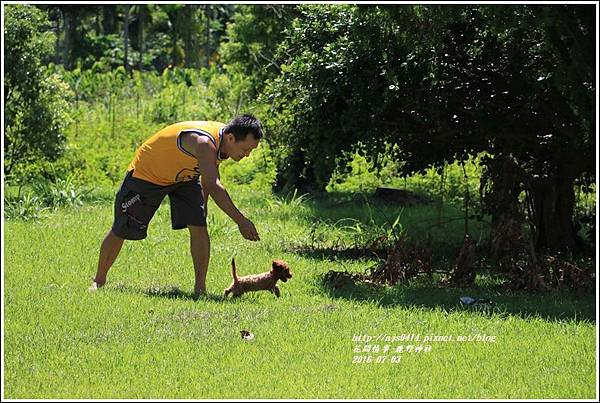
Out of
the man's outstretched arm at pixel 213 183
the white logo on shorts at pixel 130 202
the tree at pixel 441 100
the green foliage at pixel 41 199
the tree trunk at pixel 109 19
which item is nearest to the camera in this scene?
the man's outstretched arm at pixel 213 183

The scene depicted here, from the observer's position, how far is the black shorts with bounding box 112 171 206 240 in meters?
9.10

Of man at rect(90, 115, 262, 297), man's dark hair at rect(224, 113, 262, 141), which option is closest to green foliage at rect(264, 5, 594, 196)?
man's dark hair at rect(224, 113, 262, 141)

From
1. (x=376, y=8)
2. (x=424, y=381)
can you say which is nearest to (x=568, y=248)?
(x=376, y=8)

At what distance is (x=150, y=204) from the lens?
9172 mm

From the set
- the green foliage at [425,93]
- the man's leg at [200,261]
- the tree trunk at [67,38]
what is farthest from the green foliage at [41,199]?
the tree trunk at [67,38]

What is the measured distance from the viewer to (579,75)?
848 cm

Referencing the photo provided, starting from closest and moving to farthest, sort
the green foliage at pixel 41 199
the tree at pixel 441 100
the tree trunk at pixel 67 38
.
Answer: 1. the tree at pixel 441 100
2. the green foliage at pixel 41 199
3. the tree trunk at pixel 67 38

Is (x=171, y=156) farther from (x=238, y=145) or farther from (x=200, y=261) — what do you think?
(x=200, y=261)

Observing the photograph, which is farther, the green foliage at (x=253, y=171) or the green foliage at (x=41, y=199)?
the green foliage at (x=253, y=171)

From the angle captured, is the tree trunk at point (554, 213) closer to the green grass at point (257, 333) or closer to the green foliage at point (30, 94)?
the green grass at point (257, 333)

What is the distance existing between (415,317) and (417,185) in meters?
9.94

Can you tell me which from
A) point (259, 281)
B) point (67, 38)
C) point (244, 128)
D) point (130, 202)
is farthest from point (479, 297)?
point (67, 38)

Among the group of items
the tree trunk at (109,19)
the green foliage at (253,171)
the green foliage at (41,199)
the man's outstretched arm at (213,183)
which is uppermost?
the man's outstretched arm at (213,183)

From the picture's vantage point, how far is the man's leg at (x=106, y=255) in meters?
9.16
